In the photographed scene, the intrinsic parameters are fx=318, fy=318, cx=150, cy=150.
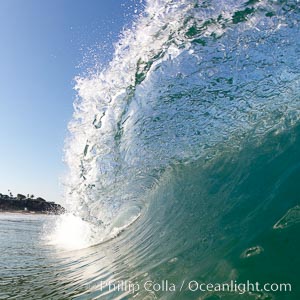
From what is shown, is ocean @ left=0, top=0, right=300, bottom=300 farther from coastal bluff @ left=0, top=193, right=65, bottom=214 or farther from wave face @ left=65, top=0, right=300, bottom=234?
coastal bluff @ left=0, top=193, right=65, bottom=214

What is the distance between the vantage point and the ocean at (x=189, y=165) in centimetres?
351

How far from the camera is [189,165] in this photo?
283 inches

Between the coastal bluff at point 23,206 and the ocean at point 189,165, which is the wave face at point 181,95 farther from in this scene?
the coastal bluff at point 23,206

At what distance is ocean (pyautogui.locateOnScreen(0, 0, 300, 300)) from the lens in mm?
3510

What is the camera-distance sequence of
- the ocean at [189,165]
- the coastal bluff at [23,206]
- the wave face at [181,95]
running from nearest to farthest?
the ocean at [189,165] < the wave face at [181,95] < the coastal bluff at [23,206]

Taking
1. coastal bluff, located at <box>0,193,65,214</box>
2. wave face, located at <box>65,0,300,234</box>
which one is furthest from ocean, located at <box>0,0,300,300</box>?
coastal bluff, located at <box>0,193,65,214</box>

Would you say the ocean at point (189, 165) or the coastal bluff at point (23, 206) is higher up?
the ocean at point (189, 165)

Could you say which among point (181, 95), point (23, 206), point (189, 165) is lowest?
point (23, 206)

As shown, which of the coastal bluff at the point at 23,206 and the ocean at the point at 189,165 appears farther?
the coastal bluff at the point at 23,206

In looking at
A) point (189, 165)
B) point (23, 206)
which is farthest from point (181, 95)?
point (23, 206)

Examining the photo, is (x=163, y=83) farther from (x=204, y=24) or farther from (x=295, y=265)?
(x=295, y=265)

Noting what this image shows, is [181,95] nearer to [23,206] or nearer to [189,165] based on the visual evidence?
[189,165]

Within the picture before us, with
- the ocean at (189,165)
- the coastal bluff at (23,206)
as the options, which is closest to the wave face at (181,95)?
the ocean at (189,165)

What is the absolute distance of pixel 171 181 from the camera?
24.1ft
